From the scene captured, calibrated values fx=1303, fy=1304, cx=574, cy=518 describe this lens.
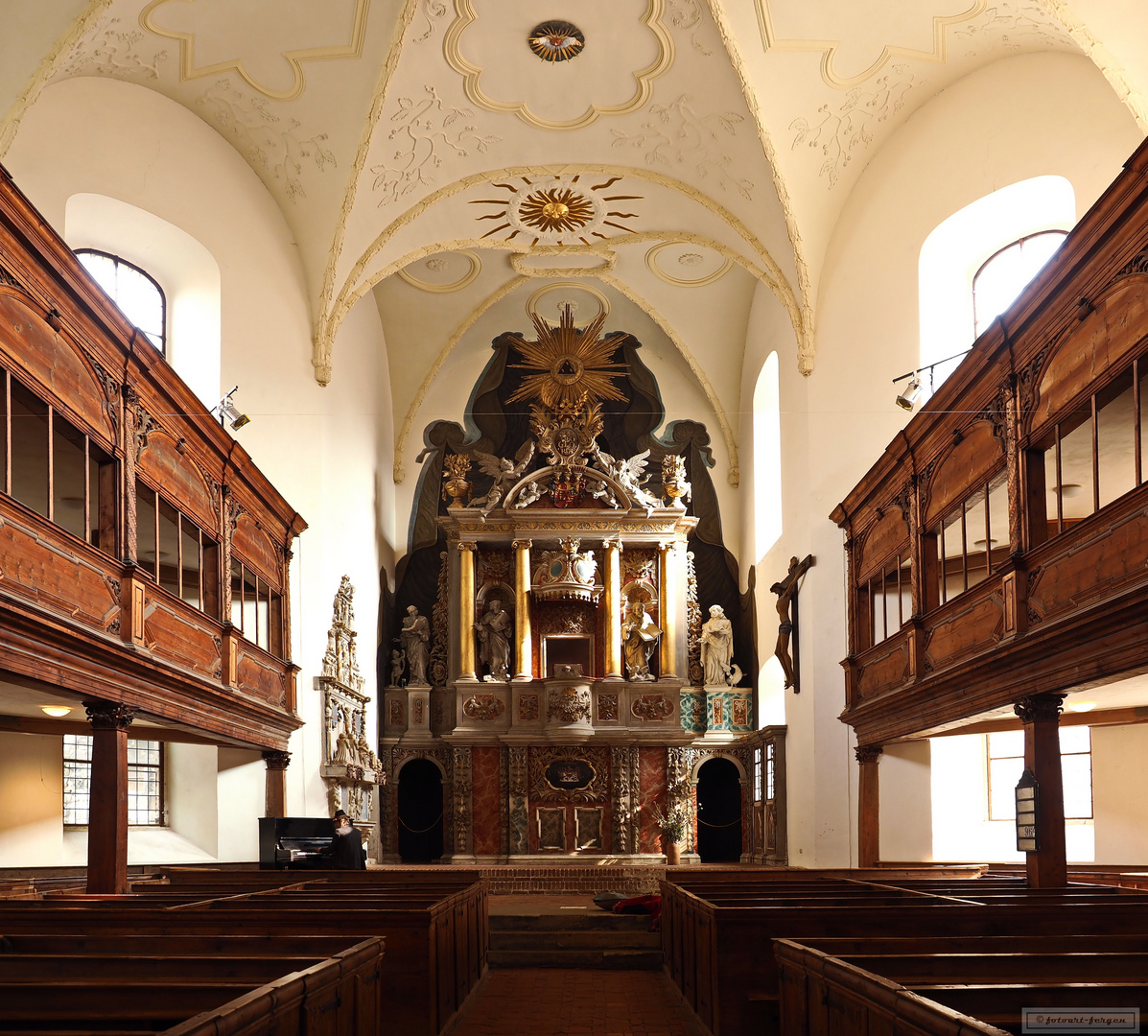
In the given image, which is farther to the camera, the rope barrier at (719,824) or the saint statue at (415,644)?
the saint statue at (415,644)

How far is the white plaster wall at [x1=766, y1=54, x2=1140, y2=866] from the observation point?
48.6 ft

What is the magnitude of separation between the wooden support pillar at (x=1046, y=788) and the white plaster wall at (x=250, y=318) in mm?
9859

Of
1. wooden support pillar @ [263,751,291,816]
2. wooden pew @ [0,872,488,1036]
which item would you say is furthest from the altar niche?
wooden pew @ [0,872,488,1036]

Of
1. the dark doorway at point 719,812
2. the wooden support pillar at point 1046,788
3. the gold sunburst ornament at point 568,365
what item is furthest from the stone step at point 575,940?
the gold sunburst ornament at point 568,365

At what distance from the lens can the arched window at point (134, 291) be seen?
15625 mm

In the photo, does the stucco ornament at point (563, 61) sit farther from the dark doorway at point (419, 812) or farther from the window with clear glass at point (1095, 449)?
the dark doorway at point (419, 812)

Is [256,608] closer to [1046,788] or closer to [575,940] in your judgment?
[575,940]

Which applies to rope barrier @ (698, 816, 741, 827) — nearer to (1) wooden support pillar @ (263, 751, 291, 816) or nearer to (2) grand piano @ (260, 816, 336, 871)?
(1) wooden support pillar @ (263, 751, 291, 816)

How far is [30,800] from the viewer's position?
50.2ft

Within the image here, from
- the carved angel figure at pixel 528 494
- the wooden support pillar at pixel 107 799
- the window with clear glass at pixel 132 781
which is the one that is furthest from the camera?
the carved angel figure at pixel 528 494

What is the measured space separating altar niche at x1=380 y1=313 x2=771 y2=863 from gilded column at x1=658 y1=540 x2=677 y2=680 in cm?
3

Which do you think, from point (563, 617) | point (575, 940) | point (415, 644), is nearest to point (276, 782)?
point (575, 940)

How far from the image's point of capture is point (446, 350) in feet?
80.4

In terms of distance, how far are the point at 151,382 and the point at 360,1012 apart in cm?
779
